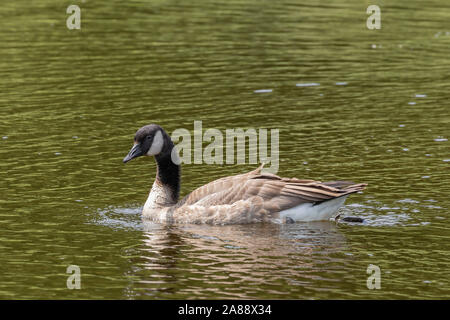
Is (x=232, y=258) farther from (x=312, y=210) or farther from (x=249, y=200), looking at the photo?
(x=312, y=210)

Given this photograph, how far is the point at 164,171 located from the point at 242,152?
4.17 meters

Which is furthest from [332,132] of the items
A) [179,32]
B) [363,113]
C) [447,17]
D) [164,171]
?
[447,17]

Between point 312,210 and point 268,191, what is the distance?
885mm

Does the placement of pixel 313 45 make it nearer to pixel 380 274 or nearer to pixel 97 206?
pixel 97 206

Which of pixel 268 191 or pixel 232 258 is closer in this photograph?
pixel 232 258

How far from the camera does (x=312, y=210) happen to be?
16.1 metres

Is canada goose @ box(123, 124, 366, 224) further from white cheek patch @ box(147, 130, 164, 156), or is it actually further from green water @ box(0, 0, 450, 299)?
green water @ box(0, 0, 450, 299)

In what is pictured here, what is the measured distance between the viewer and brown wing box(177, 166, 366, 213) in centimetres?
1580

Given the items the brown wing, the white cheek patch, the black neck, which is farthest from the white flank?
the white cheek patch

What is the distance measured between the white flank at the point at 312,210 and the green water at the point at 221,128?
176 millimetres

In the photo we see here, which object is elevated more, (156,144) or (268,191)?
(156,144)

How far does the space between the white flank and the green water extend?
6.9 inches

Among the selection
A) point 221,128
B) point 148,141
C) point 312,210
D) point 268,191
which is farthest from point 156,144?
point 221,128

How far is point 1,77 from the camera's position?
94.1ft
